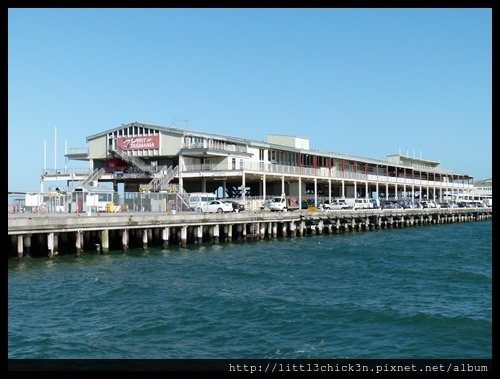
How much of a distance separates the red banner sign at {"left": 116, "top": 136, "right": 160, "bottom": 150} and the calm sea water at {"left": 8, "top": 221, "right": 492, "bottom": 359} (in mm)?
30148

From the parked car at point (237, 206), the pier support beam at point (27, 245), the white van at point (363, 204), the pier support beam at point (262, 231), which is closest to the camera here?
the pier support beam at point (27, 245)

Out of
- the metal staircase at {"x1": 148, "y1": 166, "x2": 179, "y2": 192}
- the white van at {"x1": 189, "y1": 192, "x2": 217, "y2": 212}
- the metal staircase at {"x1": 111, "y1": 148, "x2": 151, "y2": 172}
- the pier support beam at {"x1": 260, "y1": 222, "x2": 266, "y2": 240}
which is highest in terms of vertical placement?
the metal staircase at {"x1": 111, "y1": 148, "x2": 151, "y2": 172}

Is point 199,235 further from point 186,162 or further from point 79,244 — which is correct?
point 186,162

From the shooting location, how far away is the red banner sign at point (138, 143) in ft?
204

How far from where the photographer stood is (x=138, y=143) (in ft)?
206

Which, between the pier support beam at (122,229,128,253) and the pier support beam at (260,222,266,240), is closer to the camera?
the pier support beam at (122,229,128,253)

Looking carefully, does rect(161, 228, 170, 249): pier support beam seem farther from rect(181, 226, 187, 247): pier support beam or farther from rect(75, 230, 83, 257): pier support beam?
rect(75, 230, 83, 257): pier support beam

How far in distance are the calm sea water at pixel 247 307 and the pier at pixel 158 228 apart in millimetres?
1761

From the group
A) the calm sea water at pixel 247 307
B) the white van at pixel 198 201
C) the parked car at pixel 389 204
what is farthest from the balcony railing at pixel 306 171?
the calm sea water at pixel 247 307

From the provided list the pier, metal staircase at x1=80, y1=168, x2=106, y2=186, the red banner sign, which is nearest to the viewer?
the pier

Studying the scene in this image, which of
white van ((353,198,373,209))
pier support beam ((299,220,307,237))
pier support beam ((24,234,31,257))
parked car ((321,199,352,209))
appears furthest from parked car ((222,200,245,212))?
pier support beam ((24,234,31,257))

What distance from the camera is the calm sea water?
1445cm

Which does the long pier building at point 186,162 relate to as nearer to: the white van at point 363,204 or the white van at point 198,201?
the white van at point 198,201
